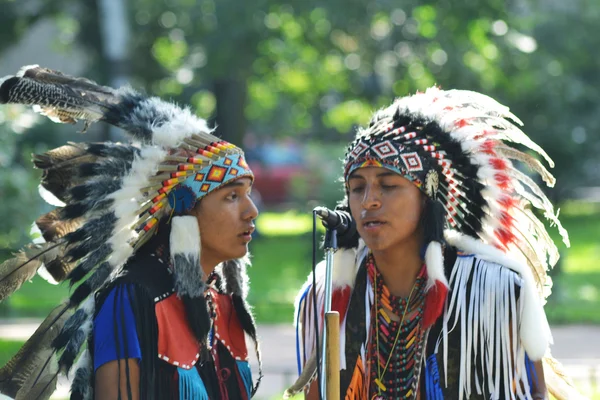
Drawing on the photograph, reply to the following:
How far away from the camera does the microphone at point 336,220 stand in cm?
346

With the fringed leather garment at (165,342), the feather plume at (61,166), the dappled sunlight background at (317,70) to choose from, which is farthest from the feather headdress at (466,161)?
the dappled sunlight background at (317,70)

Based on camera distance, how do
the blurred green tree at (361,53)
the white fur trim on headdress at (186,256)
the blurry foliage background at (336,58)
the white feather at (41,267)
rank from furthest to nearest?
the blurred green tree at (361,53) < the blurry foliage background at (336,58) < the white feather at (41,267) < the white fur trim on headdress at (186,256)

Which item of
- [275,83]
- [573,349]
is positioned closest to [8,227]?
[573,349]

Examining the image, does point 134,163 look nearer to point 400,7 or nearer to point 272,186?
point 400,7

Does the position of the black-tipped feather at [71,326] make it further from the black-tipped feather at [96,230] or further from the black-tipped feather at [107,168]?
the black-tipped feather at [107,168]

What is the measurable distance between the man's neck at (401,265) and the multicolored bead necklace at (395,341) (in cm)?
3

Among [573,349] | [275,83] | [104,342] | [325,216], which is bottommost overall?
[573,349]

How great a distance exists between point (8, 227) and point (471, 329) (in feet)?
24.7

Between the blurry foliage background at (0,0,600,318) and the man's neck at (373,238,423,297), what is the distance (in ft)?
22.3

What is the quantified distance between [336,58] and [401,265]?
12966 mm

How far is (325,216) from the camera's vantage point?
137 inches

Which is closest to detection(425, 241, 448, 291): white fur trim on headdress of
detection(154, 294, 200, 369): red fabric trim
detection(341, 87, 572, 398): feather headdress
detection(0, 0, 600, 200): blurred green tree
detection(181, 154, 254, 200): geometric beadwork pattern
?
detection(341, 87, 572, 398): feather headdress

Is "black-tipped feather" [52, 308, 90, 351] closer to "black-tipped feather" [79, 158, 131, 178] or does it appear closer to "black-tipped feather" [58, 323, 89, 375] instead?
"black-tipped feather" [58, 323, 89, 375]

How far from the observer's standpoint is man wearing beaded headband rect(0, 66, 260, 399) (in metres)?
3.75
